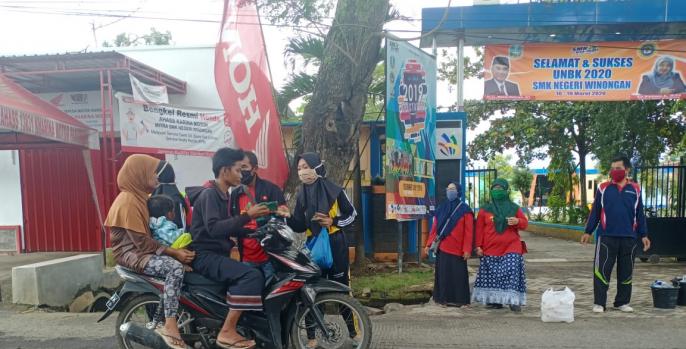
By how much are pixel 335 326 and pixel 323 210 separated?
937 mm

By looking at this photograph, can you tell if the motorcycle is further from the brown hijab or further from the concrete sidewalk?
the concrete sidewalk

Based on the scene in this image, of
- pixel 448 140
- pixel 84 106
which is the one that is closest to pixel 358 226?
pixel 448 140

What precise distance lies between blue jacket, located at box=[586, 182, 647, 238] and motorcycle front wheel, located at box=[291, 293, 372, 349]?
3136 mm

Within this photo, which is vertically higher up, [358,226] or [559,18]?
[559,18]

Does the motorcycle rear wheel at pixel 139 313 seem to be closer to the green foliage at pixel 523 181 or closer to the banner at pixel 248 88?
the banner at pixel 248 88

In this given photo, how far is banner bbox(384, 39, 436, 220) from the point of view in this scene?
703cm

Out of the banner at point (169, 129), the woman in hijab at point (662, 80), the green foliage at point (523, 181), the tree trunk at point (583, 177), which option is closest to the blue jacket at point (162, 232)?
the banner at point (169, 129)

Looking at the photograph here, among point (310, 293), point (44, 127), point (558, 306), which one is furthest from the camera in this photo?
point (44, 127)

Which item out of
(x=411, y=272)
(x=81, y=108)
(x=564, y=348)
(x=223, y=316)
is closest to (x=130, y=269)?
(x=223, y=316)

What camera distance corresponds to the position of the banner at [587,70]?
8836mm

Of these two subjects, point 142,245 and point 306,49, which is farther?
point 306,49

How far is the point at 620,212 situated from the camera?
209 inches

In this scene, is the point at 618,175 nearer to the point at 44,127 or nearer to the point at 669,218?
the point at 669,218

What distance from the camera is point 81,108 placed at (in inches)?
375
